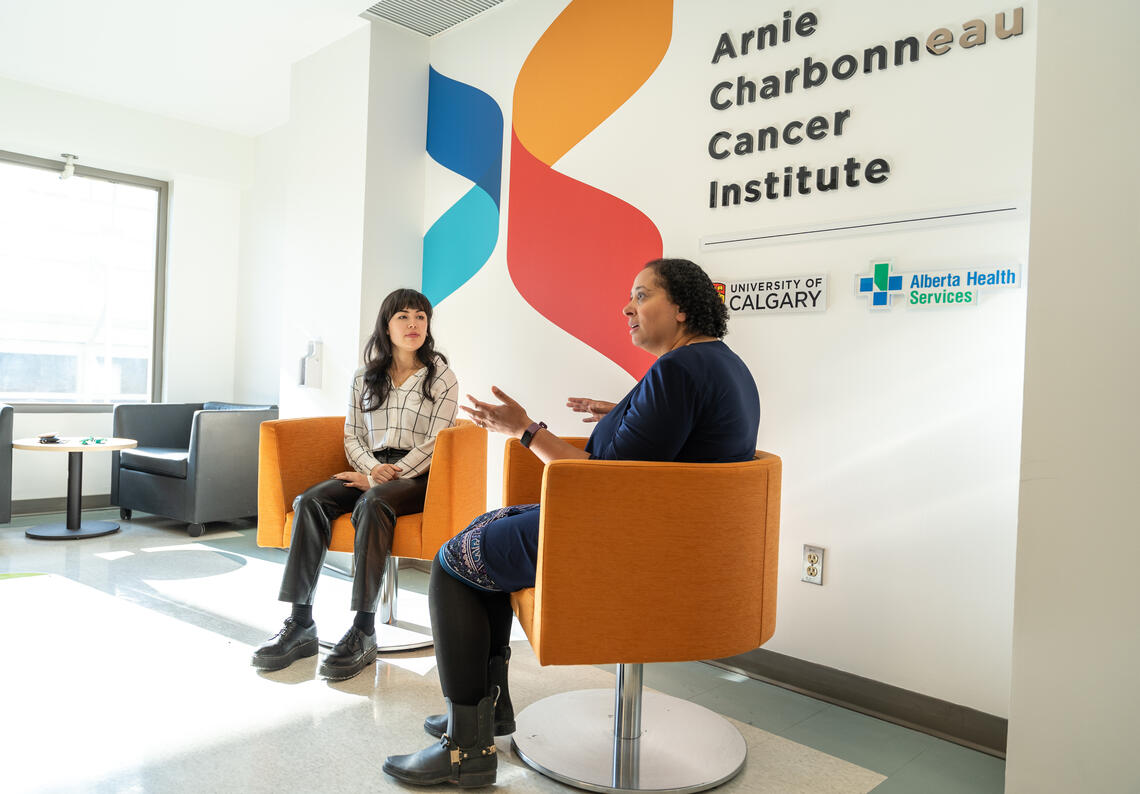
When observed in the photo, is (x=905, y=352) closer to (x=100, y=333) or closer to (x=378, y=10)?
(x=378, y=10)

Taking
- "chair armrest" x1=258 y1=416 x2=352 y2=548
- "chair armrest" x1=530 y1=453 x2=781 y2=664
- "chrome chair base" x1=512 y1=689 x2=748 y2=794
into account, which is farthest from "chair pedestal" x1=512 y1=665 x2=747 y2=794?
"chair armrest" x1=258 y1=416 x2=352 y2=548

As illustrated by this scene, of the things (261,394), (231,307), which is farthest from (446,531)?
(231,307)

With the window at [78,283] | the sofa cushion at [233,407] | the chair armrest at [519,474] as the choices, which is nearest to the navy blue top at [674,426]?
the chair armrest at [519,474]

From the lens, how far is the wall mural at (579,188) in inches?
131

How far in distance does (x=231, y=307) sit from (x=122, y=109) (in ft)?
5.39

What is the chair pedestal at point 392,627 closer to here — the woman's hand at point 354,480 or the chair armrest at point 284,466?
the woman's hand at point 354,480

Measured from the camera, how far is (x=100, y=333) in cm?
600

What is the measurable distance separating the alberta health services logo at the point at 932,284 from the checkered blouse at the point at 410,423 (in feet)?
5.20

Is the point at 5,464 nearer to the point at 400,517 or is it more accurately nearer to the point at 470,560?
the point at 400,517

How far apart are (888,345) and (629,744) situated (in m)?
1.50

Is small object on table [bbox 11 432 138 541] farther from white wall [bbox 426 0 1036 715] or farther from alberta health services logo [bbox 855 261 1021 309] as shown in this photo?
alberta health services logo [bbox 855 261 1021 309]

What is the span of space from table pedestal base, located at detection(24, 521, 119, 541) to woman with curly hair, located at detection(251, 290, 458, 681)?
2.63 m

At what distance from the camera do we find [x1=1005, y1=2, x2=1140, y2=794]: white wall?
5.26 ft

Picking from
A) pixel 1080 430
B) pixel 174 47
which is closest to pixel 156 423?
pixel 174 47
